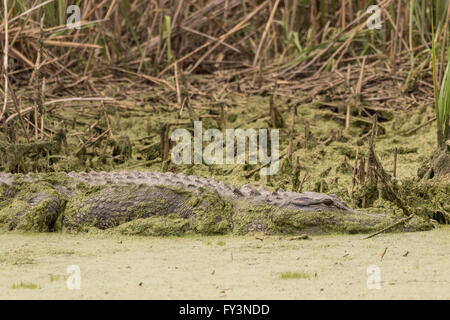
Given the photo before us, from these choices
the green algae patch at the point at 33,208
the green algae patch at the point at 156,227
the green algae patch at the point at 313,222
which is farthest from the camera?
the green algae patch at the point at 33,208

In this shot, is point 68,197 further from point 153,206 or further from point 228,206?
point 228,206

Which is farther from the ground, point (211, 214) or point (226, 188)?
point (226, 188)

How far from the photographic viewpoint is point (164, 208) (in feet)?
16.5

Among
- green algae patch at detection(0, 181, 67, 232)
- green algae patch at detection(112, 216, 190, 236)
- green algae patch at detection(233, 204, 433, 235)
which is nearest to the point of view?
green algae patch at detection(233, 204, 433, 235)

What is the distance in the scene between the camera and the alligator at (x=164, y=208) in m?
4.73

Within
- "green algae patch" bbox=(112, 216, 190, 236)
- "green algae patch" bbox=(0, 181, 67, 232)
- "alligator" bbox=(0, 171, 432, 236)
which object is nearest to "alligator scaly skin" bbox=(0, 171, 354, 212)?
"alligator" bbox=(0, 171, 432, 236)

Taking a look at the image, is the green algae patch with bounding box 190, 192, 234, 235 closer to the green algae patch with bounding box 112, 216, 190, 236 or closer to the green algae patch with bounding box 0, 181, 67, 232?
the green algae patch with bounding box 112, 216, 190, 236

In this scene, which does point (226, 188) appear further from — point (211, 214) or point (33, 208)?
point (33, 208)

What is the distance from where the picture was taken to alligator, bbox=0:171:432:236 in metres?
4.73

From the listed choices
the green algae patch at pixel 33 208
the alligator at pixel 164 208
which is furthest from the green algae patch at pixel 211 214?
the green algae patch at pixel 33 208

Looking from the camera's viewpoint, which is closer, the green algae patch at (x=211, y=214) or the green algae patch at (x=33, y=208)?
the green algae patch at (x=211, y=214)

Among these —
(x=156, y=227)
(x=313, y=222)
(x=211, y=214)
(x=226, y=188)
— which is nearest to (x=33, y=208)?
(x=156, y=227)

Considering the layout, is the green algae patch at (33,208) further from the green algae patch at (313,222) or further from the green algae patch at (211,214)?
the green algae patch at (313,222)
